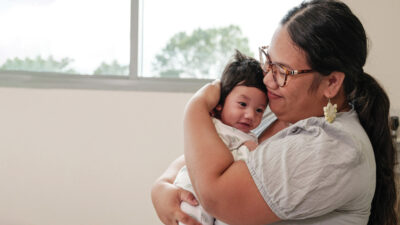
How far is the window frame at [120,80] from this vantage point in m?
2.76

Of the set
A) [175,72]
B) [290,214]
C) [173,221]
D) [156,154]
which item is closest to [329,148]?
[290,214]

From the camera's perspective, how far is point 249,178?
108 cm

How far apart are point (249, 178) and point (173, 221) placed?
1.23 ft

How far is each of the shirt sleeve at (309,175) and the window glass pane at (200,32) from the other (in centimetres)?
203

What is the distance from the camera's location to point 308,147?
1058 mm

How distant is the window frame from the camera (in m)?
2.76

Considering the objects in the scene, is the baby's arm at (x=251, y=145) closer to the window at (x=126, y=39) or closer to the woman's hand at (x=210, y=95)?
the woman's hand at (x=210, y=95)

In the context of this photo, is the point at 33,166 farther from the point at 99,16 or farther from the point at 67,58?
the point at 99,16

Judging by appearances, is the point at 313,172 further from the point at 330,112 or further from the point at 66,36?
the point at 66,36

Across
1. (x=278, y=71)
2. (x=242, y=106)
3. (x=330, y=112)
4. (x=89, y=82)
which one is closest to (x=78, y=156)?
(x=89, y=82)

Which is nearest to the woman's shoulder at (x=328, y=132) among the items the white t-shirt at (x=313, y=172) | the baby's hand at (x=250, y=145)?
the white t-shirt at (x=313, y=172)

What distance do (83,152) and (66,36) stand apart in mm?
838

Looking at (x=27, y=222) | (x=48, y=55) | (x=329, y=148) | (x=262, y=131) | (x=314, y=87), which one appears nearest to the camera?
(x=329, y=148)

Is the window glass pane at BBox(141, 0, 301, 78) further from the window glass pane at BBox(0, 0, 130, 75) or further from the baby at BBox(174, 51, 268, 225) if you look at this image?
the baby at BBox(174, 51, 268, 225)
